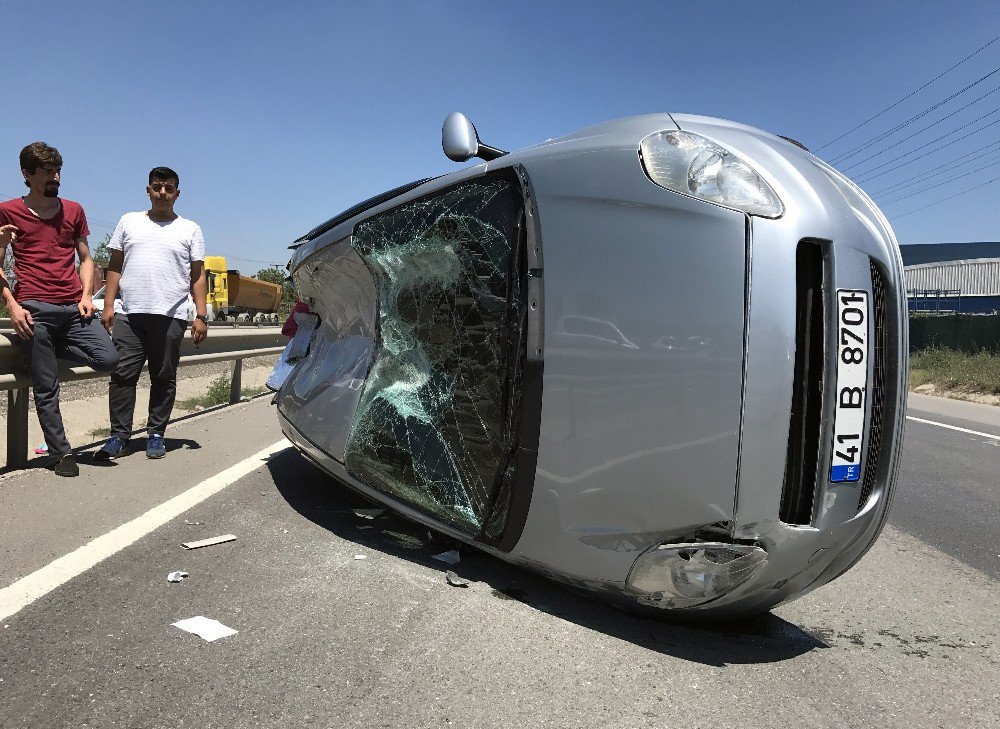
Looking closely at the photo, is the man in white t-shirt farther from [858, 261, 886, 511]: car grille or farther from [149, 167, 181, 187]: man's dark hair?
[858, 261, 886, 511]: car grille

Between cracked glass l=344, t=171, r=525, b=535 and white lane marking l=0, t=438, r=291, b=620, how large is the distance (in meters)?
1.01

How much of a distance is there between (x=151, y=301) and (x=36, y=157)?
1078mm

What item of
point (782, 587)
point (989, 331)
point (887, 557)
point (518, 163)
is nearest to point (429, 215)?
point (518, 163)

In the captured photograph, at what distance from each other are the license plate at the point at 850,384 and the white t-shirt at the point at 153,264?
4439 mm

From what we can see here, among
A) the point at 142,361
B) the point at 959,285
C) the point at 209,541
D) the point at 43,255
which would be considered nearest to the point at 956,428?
the point at 142,361

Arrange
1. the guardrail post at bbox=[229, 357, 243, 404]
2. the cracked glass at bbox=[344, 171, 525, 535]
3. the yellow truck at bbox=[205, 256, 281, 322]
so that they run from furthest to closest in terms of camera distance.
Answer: the yellow truck at bbox=[205, 256, 281, 322], the guardrail post at bbox=[229, 357, 243, 404], the cracked glass at bbox=[344, 171, 525, 535]

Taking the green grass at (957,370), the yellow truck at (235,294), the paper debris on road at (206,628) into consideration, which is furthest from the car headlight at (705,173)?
the yellow truck at (235,294)

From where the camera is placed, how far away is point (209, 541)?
3.38 m

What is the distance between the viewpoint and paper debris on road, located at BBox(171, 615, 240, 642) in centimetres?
242

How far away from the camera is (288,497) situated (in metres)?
4.23

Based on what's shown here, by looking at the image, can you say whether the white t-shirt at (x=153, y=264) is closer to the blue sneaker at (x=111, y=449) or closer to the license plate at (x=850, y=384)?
the blue sneaker at (x=111, y=449)

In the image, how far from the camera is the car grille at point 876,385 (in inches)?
86.4

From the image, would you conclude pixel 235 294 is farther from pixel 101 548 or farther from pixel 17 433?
pixel 101 548

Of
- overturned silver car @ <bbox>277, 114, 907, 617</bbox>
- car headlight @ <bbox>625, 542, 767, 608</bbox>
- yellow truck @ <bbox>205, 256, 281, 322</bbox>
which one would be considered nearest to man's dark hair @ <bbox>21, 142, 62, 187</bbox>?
overturned silver car @ <bbox>277, 114, 907, 617</bbox>
